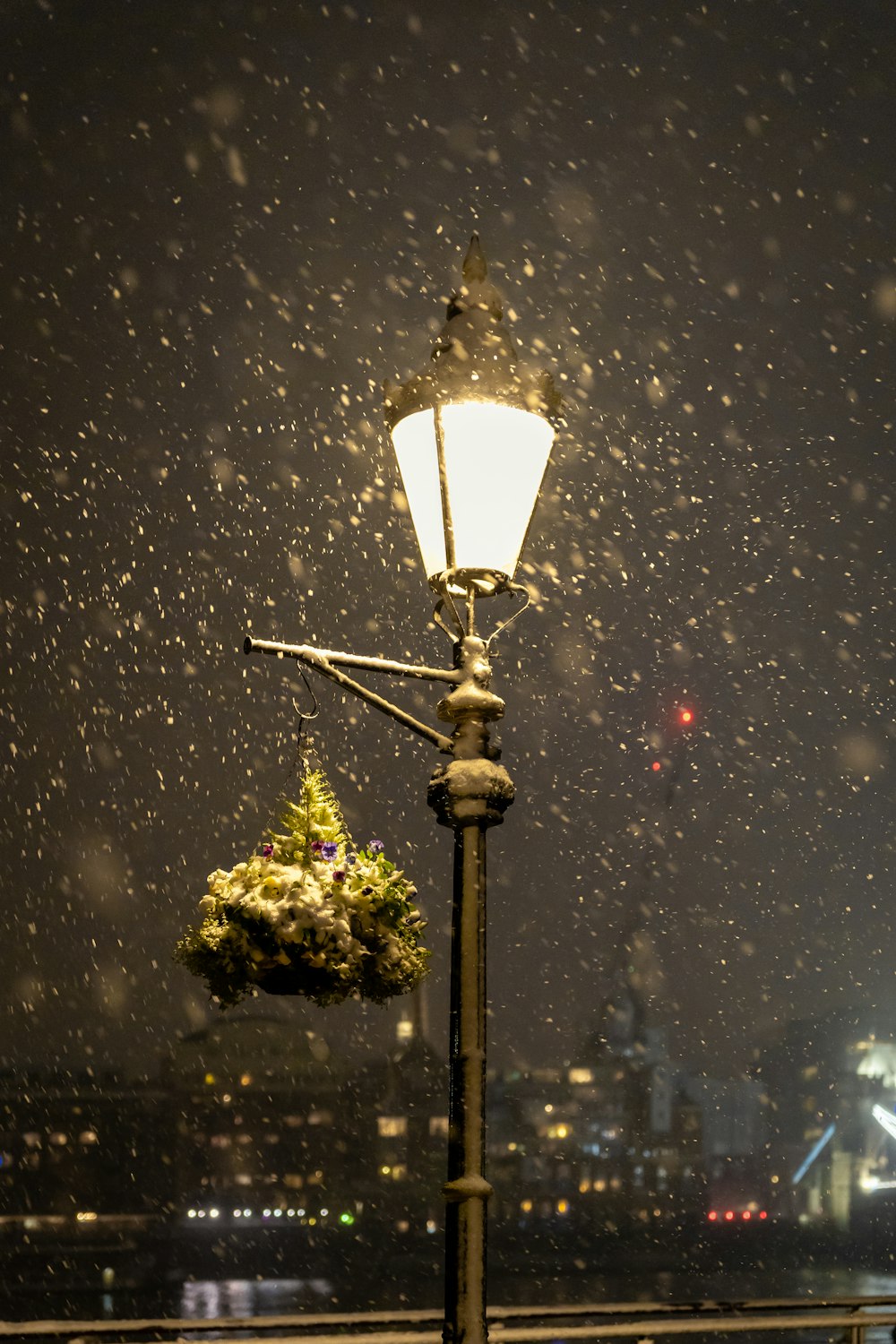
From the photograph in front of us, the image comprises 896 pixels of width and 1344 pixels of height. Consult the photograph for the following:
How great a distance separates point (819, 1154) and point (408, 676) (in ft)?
470

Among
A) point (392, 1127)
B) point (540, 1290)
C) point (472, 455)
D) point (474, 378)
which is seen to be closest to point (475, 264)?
point (474, 378)

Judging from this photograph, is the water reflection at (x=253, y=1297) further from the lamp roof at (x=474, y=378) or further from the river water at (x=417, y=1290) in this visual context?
the lamp roof at (x=474, y=378)

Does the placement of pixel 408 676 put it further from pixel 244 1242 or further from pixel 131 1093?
pixel 131 1093

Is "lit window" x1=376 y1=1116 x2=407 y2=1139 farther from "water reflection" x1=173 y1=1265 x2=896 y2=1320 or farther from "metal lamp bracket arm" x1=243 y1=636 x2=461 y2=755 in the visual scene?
"metal lamp bracket arm" x1=243 y1=636 x2=461 y2=755

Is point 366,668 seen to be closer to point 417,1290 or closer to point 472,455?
point 472,455

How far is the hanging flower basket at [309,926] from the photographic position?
4.33 meters

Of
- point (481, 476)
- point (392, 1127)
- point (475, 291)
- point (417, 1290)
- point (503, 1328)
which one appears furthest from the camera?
point (392, 1127)

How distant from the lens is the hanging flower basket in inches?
170

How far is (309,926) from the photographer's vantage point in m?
4.31

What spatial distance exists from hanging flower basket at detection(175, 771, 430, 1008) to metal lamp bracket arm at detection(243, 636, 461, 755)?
46 centimetres

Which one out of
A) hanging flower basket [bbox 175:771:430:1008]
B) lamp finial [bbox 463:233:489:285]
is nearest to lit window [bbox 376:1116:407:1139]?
hanging flower basket [bbox 175:771:430:1008]

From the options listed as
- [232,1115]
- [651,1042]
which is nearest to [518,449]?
[232,1115]

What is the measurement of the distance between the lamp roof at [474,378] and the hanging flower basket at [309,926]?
1247 millimetres

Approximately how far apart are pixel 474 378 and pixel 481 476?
1.06 ft
